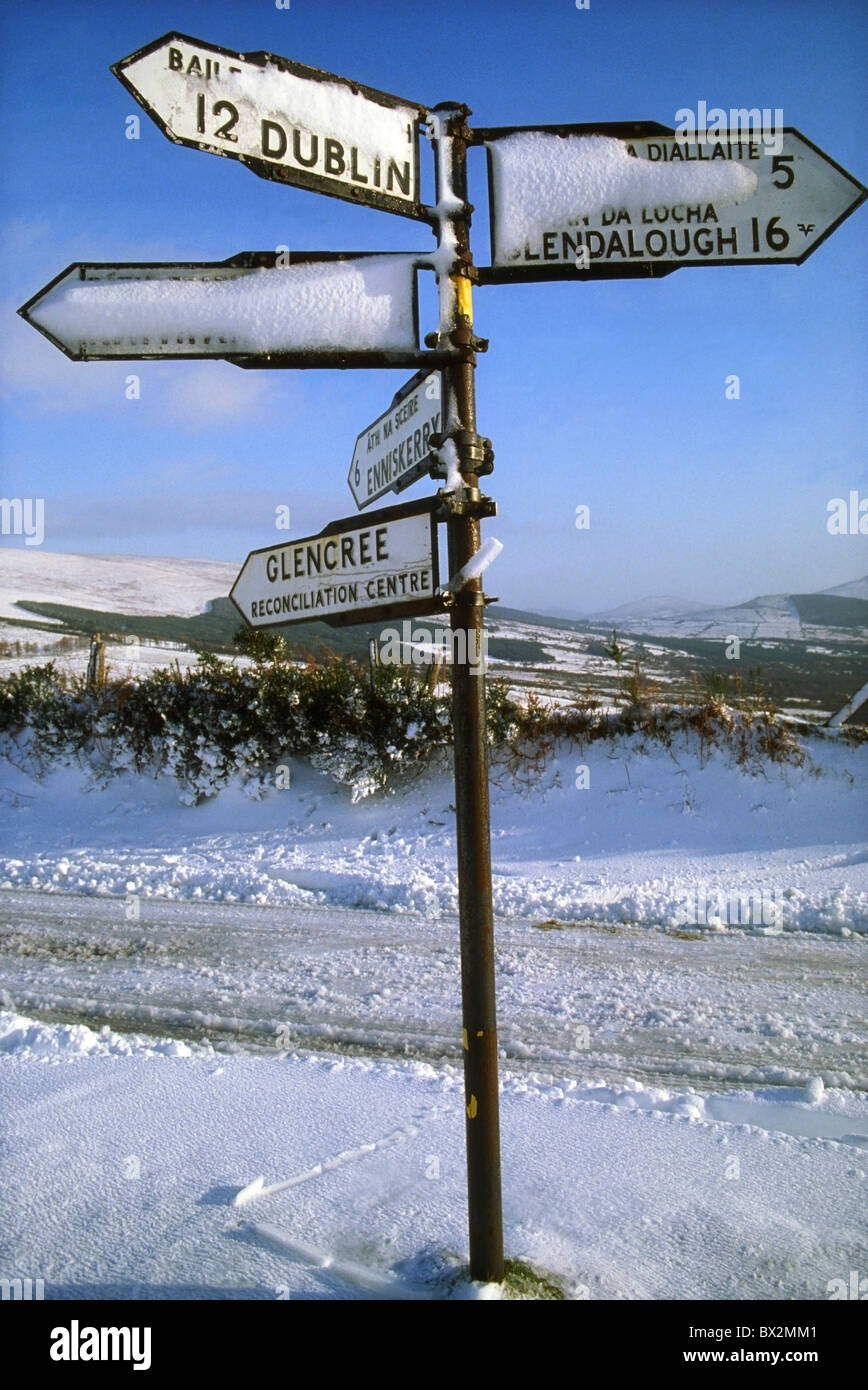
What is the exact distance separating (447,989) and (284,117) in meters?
4.55

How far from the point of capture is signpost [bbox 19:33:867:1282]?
2133 millimetres

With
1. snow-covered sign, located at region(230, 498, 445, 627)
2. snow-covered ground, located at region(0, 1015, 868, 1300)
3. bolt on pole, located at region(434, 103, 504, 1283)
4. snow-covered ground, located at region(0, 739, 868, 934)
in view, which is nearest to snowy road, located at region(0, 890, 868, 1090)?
snow-covered ground, located at region(0, 1015, 868, 1300)

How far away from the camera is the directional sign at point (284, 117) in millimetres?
2033

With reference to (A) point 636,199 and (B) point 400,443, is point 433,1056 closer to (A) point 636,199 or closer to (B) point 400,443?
(B) point 400,443

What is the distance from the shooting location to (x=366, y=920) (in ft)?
23.5

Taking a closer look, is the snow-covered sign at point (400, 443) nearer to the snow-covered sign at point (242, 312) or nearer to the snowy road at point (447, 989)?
the snow-covered sign at point (242, 312)

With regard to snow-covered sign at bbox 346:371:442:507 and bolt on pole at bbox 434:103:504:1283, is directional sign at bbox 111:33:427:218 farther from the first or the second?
snow-covered sign at bbox 346:371:442:507

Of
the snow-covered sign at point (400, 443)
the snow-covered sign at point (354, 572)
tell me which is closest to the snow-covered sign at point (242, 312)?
the snow-covered sign at point (400, 443)

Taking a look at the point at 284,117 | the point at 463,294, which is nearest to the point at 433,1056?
the point at 463,294

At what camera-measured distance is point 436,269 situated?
7.36 feet

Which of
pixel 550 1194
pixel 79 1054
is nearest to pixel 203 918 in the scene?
pixel 79 1054

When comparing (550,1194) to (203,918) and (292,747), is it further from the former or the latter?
(292,747)

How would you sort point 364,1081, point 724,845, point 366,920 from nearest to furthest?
point 364,1081, point 366,920, point 724,845
